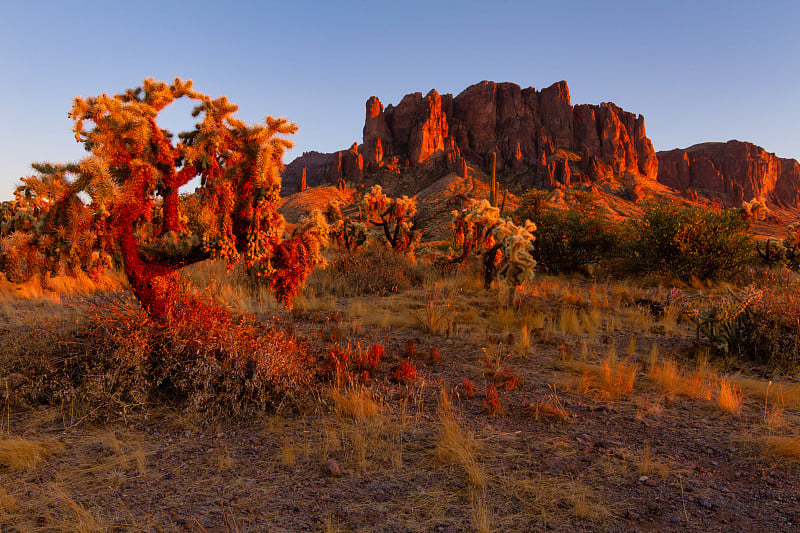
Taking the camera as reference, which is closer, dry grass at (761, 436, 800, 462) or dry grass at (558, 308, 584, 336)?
dry grass at (761, 436, 800, 462)

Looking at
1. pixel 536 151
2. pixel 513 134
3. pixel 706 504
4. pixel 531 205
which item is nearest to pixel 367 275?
pixel 706 504

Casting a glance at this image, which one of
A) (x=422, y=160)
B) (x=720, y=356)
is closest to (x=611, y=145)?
(x=422, y=160)

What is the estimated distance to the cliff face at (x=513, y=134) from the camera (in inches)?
4082

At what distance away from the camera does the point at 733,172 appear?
412 feet

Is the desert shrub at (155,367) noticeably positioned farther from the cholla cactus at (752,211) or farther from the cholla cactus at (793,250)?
the cholla cactus at (752,211)

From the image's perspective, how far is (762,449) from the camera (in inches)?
139

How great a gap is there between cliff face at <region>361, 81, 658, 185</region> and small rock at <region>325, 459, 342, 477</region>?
319 feet

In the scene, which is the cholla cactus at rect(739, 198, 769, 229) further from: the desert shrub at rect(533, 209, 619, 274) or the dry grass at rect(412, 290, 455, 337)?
the dry grass at rect(412, 290, 455, 337)

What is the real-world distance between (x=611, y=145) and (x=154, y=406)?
123146mm

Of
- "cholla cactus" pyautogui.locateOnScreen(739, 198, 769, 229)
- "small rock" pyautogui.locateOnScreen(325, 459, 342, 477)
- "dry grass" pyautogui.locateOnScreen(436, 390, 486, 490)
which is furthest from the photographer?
"cholla cactus" pyautogui.locateOnScreen(739, 198, 769, 229)

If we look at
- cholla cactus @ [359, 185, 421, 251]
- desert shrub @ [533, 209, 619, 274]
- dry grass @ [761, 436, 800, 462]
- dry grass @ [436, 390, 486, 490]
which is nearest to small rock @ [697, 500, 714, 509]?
dry grass @ [761, 436, 800, 462]

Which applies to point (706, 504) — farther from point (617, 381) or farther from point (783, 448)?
point (617, 381)

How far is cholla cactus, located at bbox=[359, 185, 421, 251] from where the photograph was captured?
16188 mm

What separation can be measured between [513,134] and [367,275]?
112m
